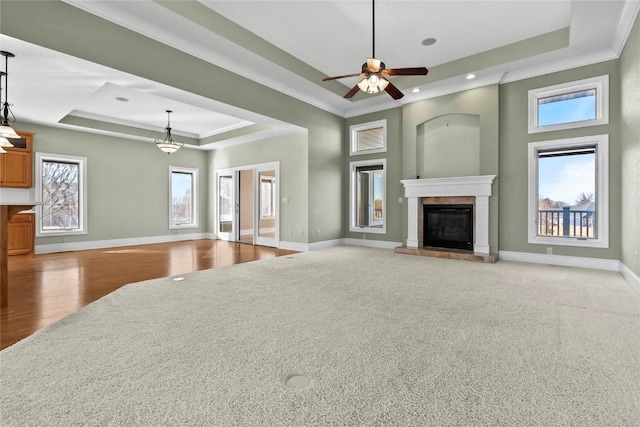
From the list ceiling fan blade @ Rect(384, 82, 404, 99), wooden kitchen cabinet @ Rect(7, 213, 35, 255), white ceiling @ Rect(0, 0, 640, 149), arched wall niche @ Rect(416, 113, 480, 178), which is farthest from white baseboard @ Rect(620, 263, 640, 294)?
wooden kitchen cabinet @ Rect(7, 213, 35, 255)

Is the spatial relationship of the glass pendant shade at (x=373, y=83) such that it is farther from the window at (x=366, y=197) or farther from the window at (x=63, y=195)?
the window at (x=63, y=195)

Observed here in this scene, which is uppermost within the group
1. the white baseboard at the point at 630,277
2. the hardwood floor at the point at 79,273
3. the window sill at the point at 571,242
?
the window sill at the point at 571,242

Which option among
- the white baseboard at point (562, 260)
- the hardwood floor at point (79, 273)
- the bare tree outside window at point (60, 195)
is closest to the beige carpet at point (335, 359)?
the hardwood floor at point (79, 273)

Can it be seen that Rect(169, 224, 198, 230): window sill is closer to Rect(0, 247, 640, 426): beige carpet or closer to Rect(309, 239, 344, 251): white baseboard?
Rect(309, 239, 344, 251): white baseboard

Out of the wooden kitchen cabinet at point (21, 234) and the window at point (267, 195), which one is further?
the window at point (267, 195)

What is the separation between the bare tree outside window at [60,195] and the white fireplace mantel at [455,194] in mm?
7981

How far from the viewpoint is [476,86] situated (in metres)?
5.96

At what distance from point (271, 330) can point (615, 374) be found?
2345mm

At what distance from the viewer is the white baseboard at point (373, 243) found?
7254 mm

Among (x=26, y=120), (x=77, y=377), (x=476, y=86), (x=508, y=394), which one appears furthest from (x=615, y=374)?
(x=26, y=120)

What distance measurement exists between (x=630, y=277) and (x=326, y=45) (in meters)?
5.60

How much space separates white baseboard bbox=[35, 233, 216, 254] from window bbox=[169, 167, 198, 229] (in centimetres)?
35

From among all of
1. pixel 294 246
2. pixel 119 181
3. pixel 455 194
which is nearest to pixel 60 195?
pixel 119 181

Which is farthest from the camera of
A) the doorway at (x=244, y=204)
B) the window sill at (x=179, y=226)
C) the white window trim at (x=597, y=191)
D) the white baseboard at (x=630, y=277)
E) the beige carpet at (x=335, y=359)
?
the window sill at (x=179, y=226)
